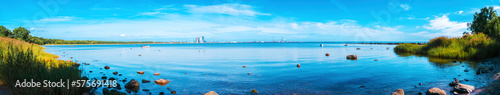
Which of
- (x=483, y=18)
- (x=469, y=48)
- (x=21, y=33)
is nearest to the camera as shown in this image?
(x=469, y=48)

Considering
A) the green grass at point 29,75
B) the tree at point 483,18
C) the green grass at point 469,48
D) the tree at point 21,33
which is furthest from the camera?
the tree at point 21,33

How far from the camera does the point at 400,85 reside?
1424cm

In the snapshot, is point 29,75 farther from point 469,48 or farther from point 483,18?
point 483,18

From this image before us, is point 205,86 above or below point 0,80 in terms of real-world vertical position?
below

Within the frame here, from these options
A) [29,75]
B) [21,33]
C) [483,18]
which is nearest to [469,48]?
[29,75]

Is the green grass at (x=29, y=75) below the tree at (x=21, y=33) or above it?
below

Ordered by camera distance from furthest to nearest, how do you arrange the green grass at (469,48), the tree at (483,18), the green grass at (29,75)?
the tree at (483,18) → the green grass at (469,48) → the green grass at (29,75)

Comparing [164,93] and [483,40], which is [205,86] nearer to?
[164,93]

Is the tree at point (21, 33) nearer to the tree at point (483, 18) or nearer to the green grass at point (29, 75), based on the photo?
the green grass at point (29, 75)

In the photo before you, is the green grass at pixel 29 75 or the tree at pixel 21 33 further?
the tree at pixel 21 33

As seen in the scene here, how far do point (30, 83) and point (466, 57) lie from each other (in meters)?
39.3

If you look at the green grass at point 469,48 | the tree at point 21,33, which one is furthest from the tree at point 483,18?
the tree at point 21,33

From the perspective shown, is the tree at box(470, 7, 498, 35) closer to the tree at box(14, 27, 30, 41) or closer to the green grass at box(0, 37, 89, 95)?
the green grass at box(0, 37, 89, 95)

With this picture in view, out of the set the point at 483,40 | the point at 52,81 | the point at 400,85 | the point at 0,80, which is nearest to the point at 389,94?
the point at 400,85
